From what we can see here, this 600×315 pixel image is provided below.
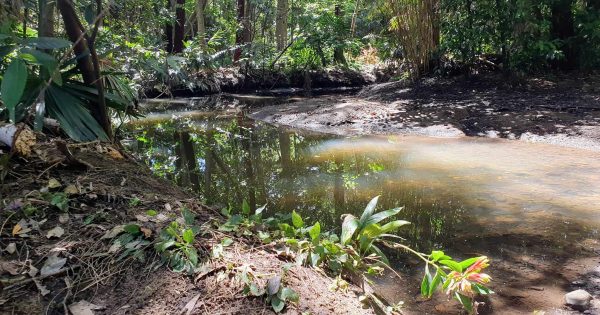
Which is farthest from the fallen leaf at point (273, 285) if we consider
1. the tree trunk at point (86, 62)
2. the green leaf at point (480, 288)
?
the tree trunk at point (86, 62)

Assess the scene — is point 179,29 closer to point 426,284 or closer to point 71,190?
point 71,190

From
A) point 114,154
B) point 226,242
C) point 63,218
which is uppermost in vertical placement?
point 114,154

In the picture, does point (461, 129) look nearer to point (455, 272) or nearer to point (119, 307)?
point (455, 272)

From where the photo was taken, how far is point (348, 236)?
7.64 ft

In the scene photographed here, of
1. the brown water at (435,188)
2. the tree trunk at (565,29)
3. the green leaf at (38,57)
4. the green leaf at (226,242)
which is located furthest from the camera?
the tree trunk at (565,29)

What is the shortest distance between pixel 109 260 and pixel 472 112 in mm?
7701

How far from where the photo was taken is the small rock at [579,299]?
2.50m

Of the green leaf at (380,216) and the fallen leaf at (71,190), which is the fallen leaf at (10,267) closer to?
the fallen leaf at (71,190)

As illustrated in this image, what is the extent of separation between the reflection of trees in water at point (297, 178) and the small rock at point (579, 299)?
948 millimetres

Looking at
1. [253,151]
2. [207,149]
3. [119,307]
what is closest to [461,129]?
[253,151]

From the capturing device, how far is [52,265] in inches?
73.0

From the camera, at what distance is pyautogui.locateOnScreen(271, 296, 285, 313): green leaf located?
174 centimetres

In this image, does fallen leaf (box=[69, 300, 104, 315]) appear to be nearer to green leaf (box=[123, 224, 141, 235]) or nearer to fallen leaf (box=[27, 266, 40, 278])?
fallen leaf (box=[27, 266, 40, 278])

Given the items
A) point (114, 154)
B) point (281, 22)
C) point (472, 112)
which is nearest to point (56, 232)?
point (114, 154)
